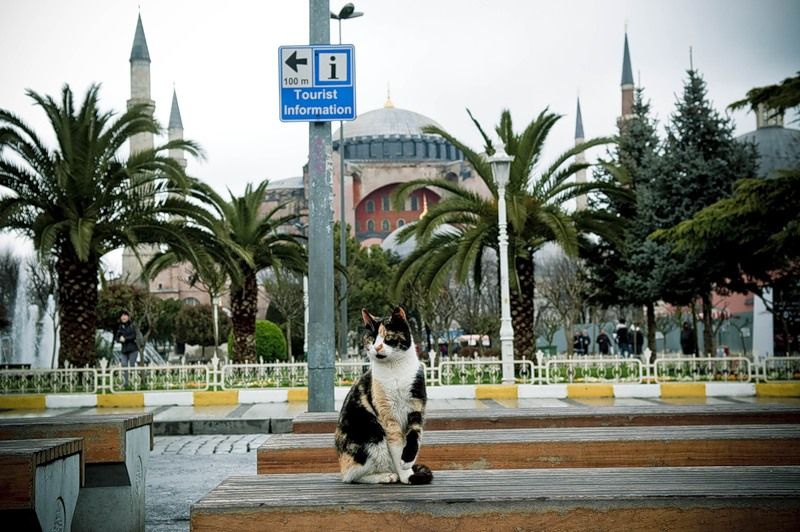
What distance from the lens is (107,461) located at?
5137mm

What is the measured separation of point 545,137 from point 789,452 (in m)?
17.0

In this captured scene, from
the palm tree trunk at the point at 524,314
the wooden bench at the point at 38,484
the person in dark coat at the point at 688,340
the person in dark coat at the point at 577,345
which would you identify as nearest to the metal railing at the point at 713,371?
the palm tree trunk at the point at 524,314

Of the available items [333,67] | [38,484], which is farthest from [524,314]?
[38,484]

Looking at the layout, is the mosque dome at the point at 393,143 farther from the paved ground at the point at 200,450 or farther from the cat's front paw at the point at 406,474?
the cat's front paw at the point at 406,474

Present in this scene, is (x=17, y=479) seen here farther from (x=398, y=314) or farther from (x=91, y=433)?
(x=398, y=314)

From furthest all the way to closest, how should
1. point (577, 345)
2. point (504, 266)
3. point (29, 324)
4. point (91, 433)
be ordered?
point (29, 324), point (577, 345), point (504, 266), point (91, 433)

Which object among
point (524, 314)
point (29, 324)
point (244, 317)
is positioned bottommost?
point (524, 314)

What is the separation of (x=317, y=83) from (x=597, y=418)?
13.4 feet

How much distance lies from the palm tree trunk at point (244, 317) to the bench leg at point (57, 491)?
18.2 meters

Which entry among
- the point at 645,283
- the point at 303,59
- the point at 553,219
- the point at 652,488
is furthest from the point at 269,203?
the point at 652,488

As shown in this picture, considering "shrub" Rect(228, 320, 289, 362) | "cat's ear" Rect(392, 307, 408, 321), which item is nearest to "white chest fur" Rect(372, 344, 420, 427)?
"cat's ear" Rect(392, 307, 408, 321)

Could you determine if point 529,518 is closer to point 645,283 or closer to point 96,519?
point 96,519

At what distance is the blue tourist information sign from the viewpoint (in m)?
8.19

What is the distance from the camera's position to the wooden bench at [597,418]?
17.7ft
